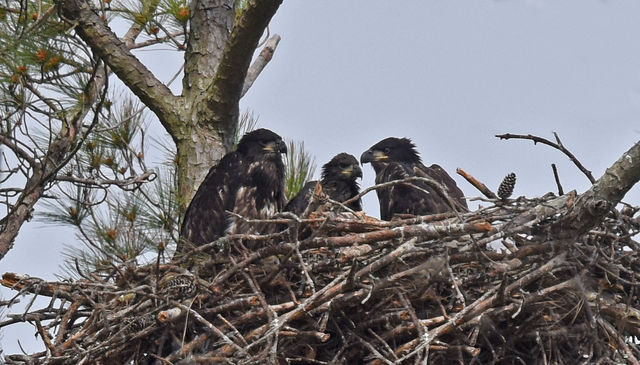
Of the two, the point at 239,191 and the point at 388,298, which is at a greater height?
the point at 239,191

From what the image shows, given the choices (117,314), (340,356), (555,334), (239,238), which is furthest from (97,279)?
(555,334)

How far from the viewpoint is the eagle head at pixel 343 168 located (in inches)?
326

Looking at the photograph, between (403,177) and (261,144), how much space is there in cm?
109

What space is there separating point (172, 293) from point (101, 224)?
7.24ft

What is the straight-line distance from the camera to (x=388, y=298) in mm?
6133

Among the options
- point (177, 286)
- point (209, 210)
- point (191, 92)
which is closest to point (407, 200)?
point (209, 210)

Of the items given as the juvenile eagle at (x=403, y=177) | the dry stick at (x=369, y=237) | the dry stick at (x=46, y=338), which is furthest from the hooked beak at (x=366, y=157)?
the dry stick at (x=46, y=338)

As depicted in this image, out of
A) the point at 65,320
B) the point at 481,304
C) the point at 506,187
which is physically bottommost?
the point at 481,304

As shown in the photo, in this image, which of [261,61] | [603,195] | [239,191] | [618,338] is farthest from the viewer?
[261,61]

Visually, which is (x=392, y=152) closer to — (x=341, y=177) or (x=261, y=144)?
(x=341, y=177)

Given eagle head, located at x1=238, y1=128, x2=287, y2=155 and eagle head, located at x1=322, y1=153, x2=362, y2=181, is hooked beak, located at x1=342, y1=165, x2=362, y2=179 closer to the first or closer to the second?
eagle head, located at x1=322, y1=153, x2=362, y2=181

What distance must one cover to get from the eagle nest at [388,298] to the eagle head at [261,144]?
6.24ft

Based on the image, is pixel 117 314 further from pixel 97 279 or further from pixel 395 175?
pixel 395 175

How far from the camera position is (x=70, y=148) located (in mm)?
8039
